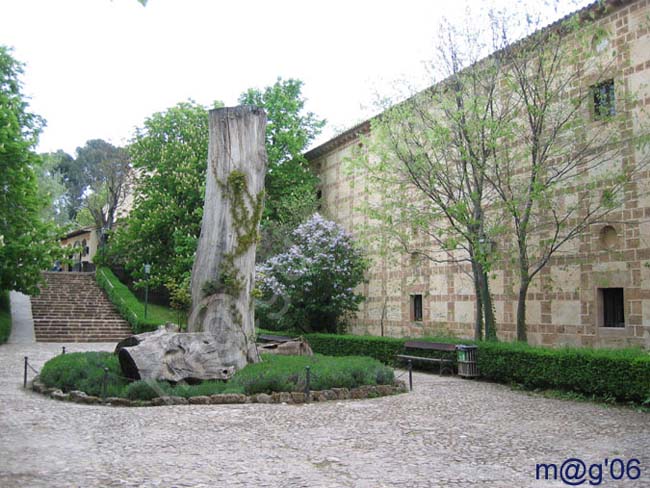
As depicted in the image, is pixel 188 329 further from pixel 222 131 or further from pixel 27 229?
pixel 27 229

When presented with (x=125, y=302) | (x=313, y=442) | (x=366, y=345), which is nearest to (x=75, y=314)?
(x=125, y=302)

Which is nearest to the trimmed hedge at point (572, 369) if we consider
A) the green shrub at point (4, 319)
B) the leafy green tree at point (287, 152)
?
the leafy green tree at point (287, 152)

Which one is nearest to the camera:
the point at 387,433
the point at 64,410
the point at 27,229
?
the point at 387,433

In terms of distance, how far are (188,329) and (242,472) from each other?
632 cm

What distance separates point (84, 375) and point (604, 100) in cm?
1225

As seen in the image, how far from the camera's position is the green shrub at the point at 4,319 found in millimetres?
20480

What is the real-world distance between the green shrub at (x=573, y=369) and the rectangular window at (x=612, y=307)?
2728mm

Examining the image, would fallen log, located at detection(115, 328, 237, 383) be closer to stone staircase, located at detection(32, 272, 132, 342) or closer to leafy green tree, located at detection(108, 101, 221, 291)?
leafy green tree, located at detection(108, 101, 221, 291)

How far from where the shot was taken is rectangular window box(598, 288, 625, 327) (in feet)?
44.4

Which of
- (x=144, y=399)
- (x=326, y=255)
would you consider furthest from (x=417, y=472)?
(x=326, y=255)

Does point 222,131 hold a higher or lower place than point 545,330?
higher

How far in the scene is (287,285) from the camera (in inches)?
795

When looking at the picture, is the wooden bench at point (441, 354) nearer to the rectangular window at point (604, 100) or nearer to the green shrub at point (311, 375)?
the green shrub at point (311, 375)

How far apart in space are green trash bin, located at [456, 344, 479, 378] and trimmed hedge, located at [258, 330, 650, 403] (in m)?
0.16
